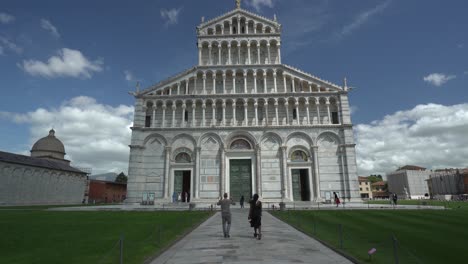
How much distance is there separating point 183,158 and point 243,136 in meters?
8.76

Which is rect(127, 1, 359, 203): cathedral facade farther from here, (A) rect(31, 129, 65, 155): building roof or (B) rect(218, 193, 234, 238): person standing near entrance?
(A) rect(31, 129, 65, 155): building roof

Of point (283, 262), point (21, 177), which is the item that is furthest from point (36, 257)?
point (21, 177)

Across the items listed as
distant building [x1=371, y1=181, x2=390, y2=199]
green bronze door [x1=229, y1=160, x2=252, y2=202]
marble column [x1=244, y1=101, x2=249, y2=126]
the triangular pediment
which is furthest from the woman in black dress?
distant building [x1=371, y1=181, x2=390, y2=199]

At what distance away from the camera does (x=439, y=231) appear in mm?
13781

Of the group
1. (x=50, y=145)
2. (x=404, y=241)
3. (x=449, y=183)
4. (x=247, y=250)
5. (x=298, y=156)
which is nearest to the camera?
(x=247, y=250)

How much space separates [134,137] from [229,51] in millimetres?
18345

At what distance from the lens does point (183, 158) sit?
130 ft

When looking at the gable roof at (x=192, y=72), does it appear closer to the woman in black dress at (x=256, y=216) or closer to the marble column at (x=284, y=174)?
the marble column at (x=284, y=174)

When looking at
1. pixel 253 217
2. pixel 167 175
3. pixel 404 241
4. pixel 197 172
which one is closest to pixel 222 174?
pixel 197 172

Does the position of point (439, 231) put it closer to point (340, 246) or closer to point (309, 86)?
point (340, 246)

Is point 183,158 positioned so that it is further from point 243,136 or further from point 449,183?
point 449,183

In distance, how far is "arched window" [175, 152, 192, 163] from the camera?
3941 centimetres

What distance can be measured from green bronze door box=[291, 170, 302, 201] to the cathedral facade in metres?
0.13

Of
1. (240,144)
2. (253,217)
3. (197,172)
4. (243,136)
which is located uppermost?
(243,136)
